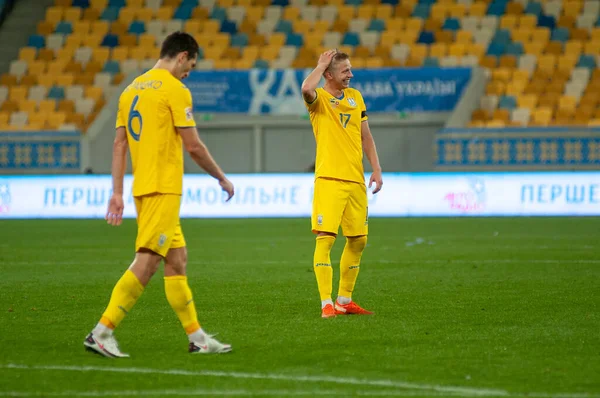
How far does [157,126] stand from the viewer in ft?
20.6

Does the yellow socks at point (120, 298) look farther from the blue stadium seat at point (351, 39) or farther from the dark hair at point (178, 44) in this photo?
the blue stadium seat at point (351, 39)

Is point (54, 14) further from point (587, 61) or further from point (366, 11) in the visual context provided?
point (587, 61)

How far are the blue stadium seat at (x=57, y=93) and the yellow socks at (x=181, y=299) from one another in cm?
2338

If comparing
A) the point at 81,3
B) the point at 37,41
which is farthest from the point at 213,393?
the point at 81,3

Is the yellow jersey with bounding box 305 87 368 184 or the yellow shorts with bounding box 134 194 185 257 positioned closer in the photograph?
the yellow shorts with bounding box 134 194 185 257

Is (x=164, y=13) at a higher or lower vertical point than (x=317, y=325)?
higher

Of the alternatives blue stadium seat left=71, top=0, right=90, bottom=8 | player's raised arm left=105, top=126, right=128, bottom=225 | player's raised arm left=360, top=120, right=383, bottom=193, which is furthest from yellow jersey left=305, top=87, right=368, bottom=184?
blue stadium seat left=71, top=0, right=90, bottom=8

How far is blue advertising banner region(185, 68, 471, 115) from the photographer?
26281mm

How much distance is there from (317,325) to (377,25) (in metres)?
22.6

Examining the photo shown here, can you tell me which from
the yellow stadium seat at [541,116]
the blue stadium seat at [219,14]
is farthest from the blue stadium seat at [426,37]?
the blue stadium seat at [219,14]

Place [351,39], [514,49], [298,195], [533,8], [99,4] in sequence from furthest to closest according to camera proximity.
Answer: [99,4] < [533,8] < [351,39] < [514,49] < [298,195]

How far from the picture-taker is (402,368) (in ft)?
19.6

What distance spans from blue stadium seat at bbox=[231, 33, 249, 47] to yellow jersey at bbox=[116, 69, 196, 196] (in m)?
23.6

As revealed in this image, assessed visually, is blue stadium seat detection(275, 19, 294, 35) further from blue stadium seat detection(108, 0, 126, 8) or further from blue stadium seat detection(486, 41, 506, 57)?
blue stadium seat detection(486, 41, 506, 57)
